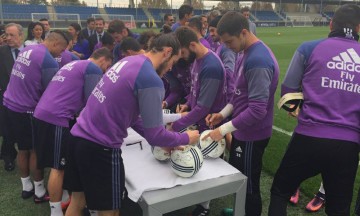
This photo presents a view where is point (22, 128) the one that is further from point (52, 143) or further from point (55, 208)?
point (55, 208)

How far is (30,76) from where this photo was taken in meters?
3.53

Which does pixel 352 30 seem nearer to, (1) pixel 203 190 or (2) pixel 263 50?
(2) pixel 263 50

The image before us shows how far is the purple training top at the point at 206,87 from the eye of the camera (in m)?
3.12

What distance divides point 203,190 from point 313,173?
81cm

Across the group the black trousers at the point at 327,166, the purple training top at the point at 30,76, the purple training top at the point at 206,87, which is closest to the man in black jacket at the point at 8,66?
the purple training top at the point at 30,76

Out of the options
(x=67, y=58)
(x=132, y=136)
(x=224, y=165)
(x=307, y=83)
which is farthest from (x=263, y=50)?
(x=67, y=58)

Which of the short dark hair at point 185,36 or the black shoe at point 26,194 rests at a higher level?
the short dark hair at point 185,36

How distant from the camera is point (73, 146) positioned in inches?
96.0

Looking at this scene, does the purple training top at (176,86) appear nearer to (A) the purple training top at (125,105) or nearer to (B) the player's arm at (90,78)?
(B) the player's arm at (90,78)

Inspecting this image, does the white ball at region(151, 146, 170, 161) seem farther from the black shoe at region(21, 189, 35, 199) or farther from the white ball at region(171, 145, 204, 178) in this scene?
the black shoe at region(21, 189, 35, 199)

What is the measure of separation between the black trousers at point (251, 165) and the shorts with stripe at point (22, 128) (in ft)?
7.52

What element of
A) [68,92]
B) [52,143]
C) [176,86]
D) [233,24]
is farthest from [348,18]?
[52,143]

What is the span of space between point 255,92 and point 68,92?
67.5 inches

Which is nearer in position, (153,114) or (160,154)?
(153,114)
